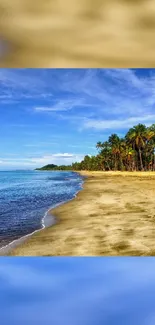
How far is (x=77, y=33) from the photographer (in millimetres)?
3217

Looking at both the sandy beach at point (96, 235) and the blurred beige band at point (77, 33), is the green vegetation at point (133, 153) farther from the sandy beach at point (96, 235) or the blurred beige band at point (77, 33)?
the blurred beige band at point (77, 33)

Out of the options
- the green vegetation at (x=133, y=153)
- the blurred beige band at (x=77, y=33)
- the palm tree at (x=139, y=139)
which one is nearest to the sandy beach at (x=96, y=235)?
the blurred beige band at (x=77, y=33)

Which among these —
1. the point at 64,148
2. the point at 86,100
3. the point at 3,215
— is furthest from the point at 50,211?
the point at 86,100

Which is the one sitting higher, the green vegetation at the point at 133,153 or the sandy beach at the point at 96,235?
the green vegetation at the point at 133,153

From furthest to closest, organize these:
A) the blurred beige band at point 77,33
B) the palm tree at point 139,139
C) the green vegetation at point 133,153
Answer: the palm tree at point 139,139, the green vegetation at point 133,153, the blurred beige band at point 77,33

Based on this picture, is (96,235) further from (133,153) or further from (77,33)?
(133,153)

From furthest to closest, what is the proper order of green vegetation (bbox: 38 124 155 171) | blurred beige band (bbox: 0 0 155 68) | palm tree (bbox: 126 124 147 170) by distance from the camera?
palm tree (bbox: 126 124 147 170)
green vegetation (bbox: 38 124 155 171)
blurred beige band (bbox: 0 0 155 68)

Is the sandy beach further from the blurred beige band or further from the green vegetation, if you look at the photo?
the green vegetation

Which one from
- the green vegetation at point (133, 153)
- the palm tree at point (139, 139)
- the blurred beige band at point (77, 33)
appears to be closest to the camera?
the blurred beige band at point (77, 33)

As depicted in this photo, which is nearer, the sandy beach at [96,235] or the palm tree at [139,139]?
the sandy beach at [96,235]

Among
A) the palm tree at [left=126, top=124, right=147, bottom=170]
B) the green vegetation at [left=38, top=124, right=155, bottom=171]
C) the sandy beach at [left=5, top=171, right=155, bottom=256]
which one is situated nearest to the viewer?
the sandy beach at [left=5, top=171, right=155, bottom=256]

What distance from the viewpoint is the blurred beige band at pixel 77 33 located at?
2664 millimetres

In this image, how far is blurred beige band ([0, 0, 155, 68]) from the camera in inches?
105

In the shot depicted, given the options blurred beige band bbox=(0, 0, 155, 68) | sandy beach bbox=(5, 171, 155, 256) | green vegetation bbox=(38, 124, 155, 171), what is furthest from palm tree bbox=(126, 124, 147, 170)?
blurred beige band bbox=(0, 0, 155, 68)
